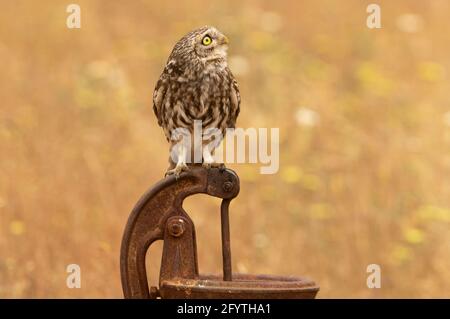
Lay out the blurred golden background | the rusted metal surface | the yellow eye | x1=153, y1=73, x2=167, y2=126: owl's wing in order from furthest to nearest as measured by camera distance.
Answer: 1. the blurred golden background
2. x1=153, y1=73, x2=167, y2=126: owl's wing
3. the yellow eye
4. the rusted metal surface

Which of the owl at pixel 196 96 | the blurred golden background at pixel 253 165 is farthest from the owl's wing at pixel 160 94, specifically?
the blurred golden background at pixel 253 165

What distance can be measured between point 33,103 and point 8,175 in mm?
1629

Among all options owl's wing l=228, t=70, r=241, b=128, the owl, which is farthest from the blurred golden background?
owl's wing l=228, t=70, r=241, b=128

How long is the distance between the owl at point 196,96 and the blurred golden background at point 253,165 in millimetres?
1579

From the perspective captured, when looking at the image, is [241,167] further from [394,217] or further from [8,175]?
[8,175]

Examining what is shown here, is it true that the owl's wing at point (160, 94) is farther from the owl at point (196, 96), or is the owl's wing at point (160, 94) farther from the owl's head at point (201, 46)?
the owl's head at point (201, 46)

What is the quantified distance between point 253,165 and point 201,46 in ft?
14.3

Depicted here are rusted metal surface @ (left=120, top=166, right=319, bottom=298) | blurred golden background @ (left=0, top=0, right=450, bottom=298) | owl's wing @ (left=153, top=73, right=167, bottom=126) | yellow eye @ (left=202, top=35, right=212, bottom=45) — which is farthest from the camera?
blurred golden background @ (left=0, top=0, right=450, bottom=298)

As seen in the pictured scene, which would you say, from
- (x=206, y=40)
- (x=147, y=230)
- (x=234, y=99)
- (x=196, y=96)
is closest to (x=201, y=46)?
(x=206, y=40)

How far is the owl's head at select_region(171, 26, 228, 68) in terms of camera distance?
5.35 m

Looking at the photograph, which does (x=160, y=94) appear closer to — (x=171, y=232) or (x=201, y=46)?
(x=201, y=46)

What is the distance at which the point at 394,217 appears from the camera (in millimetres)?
8695

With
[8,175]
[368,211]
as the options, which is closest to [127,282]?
[8,175]

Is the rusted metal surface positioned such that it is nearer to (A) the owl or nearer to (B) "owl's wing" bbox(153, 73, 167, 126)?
(A) the owl
